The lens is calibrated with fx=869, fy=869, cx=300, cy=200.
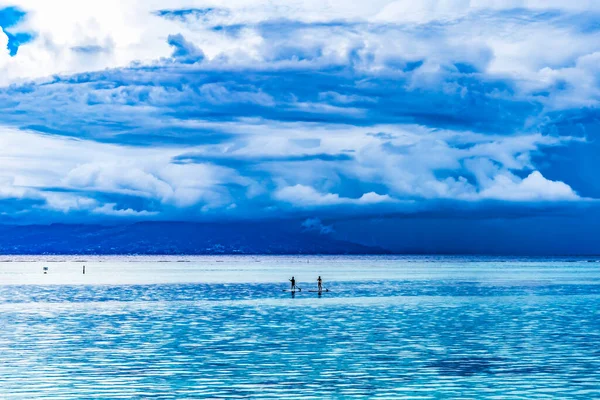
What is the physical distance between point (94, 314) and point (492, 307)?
120 ft

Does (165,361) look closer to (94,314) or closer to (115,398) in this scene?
(115,398)

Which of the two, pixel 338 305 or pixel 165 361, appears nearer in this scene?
pixel 165 361

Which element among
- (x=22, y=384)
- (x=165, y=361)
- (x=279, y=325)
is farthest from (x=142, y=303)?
(x=22, y=384)

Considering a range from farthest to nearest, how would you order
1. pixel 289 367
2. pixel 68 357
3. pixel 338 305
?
pixel 338 305
pixel 68 357
pixel 289 367

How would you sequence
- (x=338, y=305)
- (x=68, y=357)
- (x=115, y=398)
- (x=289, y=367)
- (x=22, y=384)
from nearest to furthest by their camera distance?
(x=115, y=398) → (x=22, y=384) → (x=289, y=367) → (x=68, y=357) → (x=338, y=305)

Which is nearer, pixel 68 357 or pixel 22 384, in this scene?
pixel 22 384

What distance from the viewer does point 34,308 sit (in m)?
80.6

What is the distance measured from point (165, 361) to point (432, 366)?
1303 centimetres

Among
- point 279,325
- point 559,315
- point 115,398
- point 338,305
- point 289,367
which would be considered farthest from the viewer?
point 338,305

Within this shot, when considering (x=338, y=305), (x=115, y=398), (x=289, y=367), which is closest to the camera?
(x=115, y=398)

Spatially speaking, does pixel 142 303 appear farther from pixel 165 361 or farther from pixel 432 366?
pixel 432 366

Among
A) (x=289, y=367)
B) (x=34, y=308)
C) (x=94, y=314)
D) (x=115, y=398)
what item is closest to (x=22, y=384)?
(x=115, y=398)

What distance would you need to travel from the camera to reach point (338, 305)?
3425 inches

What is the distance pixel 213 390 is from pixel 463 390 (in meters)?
9.93
